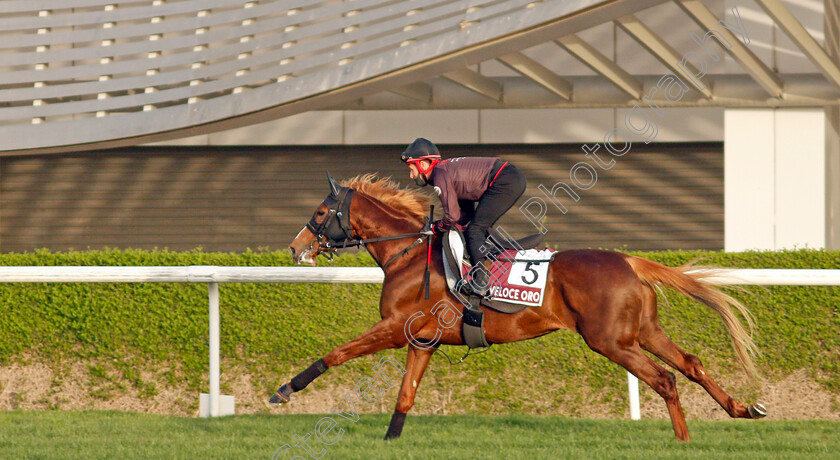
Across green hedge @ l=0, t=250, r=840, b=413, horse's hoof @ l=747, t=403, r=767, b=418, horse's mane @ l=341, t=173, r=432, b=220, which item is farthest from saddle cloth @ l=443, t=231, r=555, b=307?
green hedge @ l=0, t=250, r=840, b=413

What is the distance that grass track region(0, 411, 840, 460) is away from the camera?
4359mm

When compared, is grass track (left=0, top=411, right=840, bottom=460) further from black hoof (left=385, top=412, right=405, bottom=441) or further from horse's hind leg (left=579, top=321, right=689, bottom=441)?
horse's hind leg (left=579, top=321, right=689, bottom=441)

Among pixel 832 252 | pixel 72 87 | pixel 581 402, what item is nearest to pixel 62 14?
pixel 72 87

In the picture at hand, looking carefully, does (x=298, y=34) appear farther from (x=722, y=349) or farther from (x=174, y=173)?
(x=722, y=349)

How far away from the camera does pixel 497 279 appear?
15.8 feet

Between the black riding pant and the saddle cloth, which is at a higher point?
the black riding pant

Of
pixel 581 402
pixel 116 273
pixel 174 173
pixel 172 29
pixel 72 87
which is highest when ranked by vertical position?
pixel 172 29

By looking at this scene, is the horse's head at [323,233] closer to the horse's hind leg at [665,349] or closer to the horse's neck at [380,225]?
the horse's neck at [380,225]

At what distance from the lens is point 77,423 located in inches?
211

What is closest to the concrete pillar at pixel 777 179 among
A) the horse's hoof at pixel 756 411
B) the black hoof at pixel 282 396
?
the horse's hoof at pixel 756 411

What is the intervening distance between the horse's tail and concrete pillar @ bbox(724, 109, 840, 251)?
527 cm

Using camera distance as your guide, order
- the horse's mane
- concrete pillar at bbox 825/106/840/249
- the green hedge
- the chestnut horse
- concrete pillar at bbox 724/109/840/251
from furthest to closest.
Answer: concrete pillar at bbox 825/106/840/249 < concrete pillar at bbox 724/109/840/251 < the green hedge < the horse's mane < the chestnut horse

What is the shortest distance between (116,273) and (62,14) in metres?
5.56

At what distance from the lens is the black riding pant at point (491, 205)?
4902 mm
